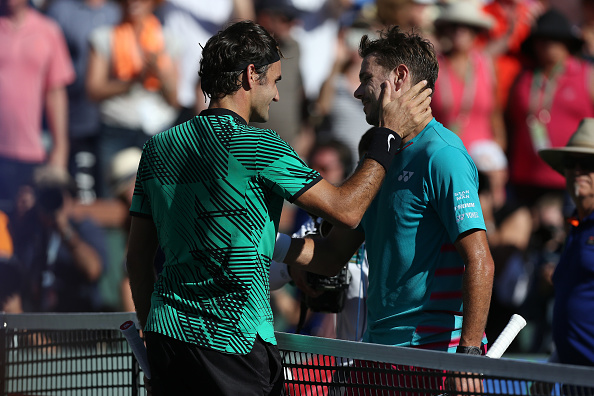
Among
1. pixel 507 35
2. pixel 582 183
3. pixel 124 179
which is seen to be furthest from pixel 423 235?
pixel 507 35

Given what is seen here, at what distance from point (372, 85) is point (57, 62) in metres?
4.78

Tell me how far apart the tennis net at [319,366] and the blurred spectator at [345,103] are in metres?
4.82

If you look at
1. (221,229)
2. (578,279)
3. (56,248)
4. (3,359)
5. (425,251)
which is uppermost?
(221,229)

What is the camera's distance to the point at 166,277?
9.66ft

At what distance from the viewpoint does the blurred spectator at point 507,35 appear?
30.4ft

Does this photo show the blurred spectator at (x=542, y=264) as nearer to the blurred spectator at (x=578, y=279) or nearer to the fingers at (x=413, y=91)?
the blurred spectator at (x=578, y=279)

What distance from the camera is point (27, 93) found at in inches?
292

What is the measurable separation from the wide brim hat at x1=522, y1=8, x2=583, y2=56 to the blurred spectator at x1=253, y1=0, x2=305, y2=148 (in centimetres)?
267

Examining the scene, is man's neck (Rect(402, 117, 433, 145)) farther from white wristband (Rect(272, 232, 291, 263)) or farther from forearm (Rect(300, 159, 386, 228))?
white wristband (Rect(272, 232, 291, 263))

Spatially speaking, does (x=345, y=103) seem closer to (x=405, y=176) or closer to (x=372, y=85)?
(x=372, y=85)

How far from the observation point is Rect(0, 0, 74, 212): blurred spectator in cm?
726

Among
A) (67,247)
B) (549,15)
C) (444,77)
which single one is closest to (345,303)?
(67,247)

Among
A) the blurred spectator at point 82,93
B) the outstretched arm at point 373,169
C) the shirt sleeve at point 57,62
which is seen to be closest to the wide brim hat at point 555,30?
the blurred spectator at point 82,93

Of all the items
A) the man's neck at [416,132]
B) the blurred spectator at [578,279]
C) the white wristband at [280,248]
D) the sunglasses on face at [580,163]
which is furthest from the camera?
the sunglasses on face at [580,163]
